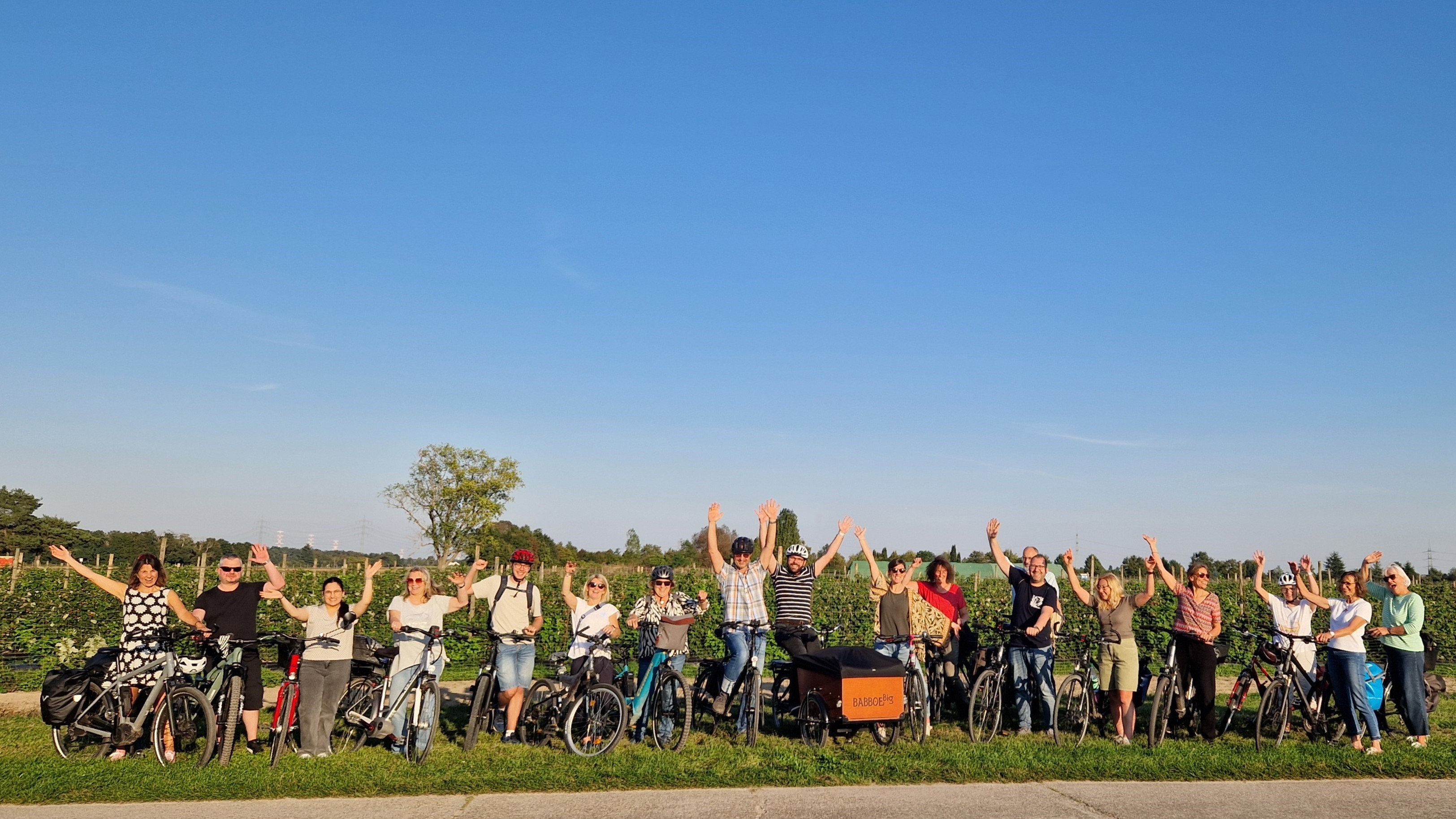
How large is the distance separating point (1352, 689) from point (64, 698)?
11005mm

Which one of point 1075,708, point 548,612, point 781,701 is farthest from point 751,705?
point 548,612

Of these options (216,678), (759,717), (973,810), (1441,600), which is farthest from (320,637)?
(1441,600)

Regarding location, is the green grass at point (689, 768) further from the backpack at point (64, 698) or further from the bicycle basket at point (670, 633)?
the bicycle basket at point (670, 633)

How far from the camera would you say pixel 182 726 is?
8.01 meters

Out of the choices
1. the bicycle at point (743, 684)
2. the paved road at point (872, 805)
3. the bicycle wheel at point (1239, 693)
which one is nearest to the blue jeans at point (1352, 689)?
the bicycle wheel at point (1239, 693)

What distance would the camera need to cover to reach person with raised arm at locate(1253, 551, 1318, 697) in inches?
387

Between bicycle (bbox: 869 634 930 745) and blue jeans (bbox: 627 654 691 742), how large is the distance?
187cm

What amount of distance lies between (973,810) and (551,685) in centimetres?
403

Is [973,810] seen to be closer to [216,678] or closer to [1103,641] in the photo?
[1103,641]

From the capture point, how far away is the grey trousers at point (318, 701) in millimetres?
8328

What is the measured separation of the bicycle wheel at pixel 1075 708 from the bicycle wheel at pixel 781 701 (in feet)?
8.09

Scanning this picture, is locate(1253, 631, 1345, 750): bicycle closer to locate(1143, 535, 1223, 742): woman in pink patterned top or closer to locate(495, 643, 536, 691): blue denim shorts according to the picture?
locate(1143, 535, 1223, 742): woman in pink patterned top

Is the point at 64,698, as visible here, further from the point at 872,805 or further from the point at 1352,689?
the point at 1352,689

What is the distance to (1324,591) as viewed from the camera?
23859 millimetres
